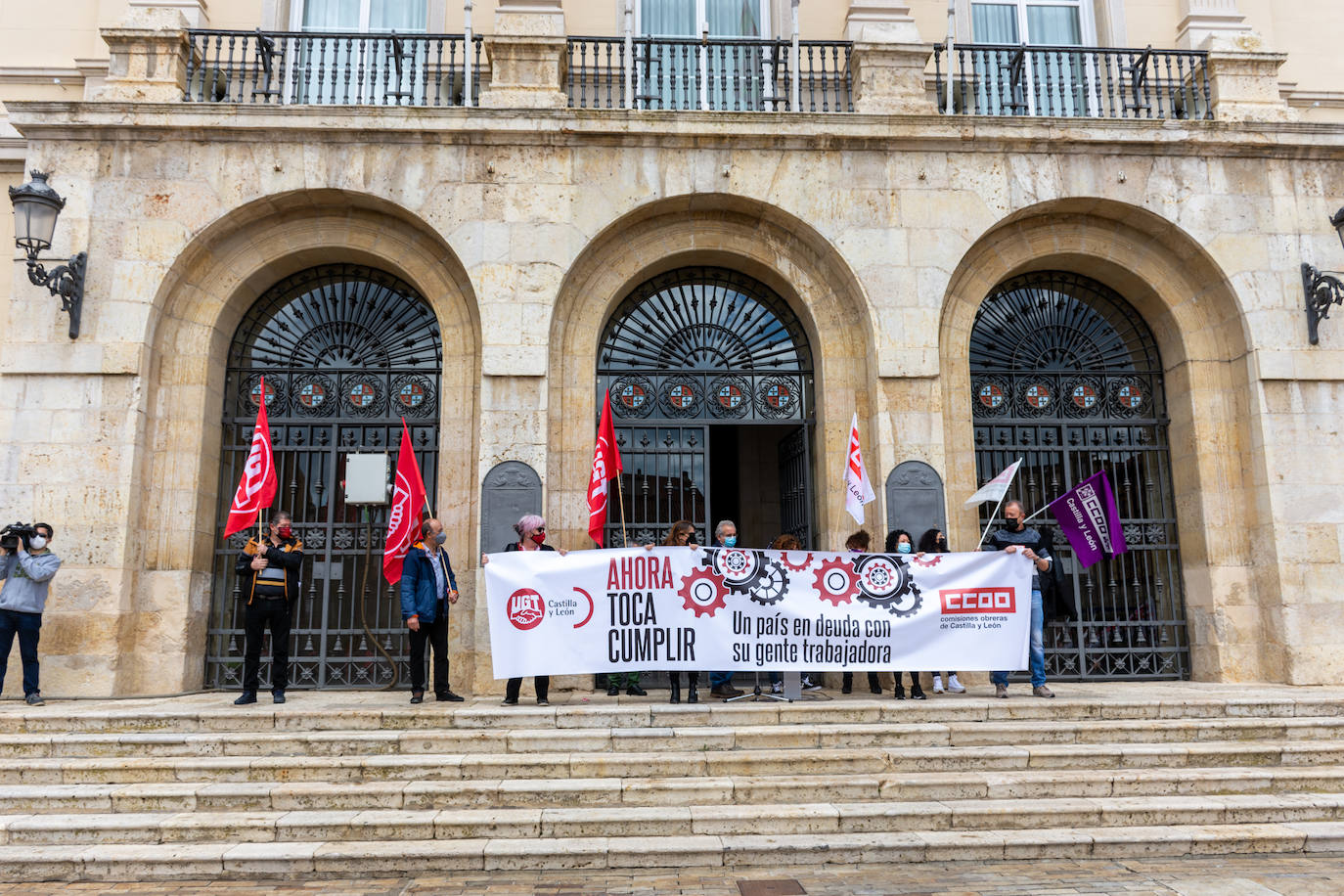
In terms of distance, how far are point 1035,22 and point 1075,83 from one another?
5.16 feet

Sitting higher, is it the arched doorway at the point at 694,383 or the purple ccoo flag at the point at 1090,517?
the arched doorway at the point at 694,383

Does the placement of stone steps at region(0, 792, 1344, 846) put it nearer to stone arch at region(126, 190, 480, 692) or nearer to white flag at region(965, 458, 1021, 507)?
white flag at region(965, 458, 1021, 507)

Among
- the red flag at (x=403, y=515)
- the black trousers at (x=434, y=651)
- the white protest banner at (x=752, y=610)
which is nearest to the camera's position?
the white protest banner at (x=752, y=610)

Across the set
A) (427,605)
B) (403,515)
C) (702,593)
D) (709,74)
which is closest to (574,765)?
(702,593)

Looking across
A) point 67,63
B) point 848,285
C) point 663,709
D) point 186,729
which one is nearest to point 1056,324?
point 848,285

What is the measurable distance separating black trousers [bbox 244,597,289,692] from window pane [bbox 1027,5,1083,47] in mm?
Answer: 12277

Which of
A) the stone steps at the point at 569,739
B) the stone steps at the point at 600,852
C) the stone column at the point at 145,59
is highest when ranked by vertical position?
the stone column at the point at 145,59

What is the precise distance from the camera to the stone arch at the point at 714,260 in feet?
35.7

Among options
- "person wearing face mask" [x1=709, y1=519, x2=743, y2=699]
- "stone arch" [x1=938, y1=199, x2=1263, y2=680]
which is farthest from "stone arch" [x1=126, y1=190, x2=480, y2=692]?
"stone arch" [x1=938, y1=199, x2=1263, y2=680]

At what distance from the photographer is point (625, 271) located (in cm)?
1126

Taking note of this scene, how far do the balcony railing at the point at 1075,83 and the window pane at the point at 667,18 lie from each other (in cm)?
336

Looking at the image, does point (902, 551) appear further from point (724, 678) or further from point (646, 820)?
point (646, 820)

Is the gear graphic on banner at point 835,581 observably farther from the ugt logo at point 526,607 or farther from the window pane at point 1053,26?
the window pane at point 1053,26

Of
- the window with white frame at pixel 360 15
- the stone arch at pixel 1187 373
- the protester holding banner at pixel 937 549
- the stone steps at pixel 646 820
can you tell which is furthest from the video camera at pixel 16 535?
the stone arch at pixel 1187 373
